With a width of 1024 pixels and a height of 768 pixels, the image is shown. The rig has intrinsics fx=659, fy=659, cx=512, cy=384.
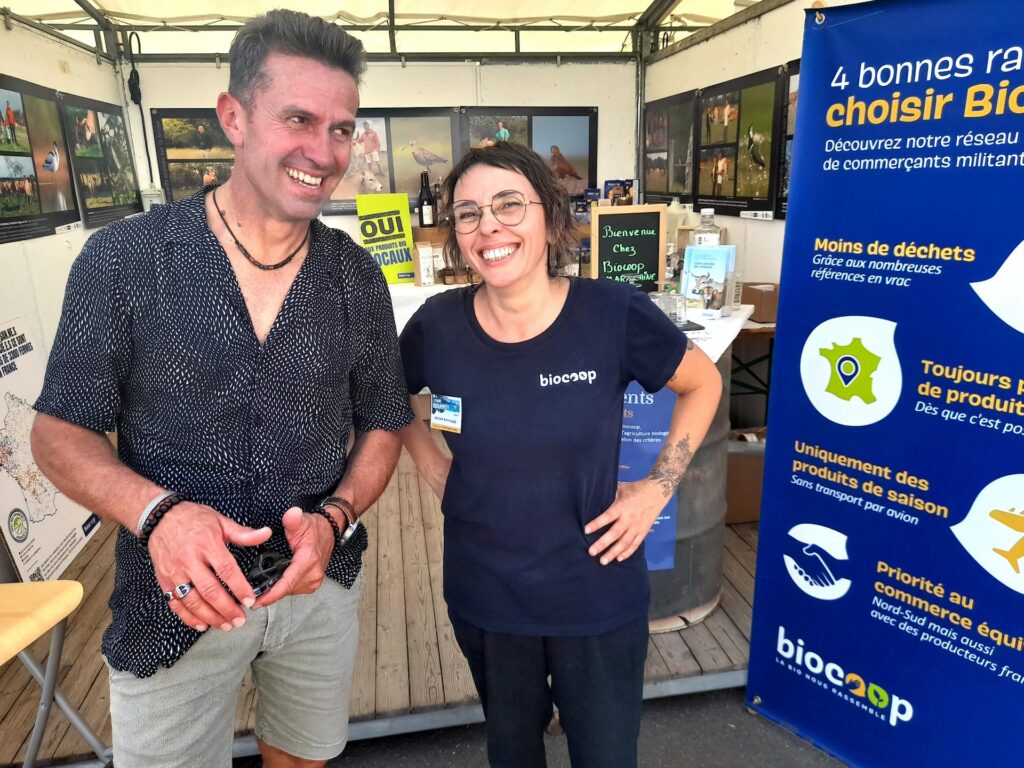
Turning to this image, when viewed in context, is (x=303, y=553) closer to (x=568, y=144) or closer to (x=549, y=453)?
(x=549, y=453)

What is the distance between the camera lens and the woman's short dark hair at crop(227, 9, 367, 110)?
1119 millimetres

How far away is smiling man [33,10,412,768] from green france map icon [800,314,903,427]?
1.18m

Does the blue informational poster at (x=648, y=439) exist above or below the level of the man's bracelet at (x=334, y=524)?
below

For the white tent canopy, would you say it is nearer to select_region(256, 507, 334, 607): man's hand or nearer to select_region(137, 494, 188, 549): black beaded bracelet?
select_region(256, 507, 334, 607): man's hand

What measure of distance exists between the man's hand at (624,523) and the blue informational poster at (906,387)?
0.69 metres

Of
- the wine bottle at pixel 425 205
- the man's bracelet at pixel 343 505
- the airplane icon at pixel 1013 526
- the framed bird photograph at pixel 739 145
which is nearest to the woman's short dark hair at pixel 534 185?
the man's bracelet at pixel 343 505

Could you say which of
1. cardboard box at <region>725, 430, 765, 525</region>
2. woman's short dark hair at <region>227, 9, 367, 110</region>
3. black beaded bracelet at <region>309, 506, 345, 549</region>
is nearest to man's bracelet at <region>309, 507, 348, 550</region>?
black beaded bracelet at <region>309, 506, 345, 549</region>

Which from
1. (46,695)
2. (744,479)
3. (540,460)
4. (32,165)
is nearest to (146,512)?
(540,460)

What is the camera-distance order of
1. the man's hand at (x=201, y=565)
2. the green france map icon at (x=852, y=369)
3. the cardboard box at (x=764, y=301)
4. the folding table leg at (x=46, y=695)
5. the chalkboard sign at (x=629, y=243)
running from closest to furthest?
the man's hand at (x=201, y=565)
the green france map icon at (x=852, y=369)
the folding table leg at (x=46, y=695)
the chalkboard sign at (x=629, y=243)
the cardboard box at (x=764, y=301)

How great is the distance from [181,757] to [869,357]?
5.73 ft

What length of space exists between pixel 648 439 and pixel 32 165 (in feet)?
13.2

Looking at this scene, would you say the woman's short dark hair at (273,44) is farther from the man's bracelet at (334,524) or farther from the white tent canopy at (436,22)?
the white tent canopy at (436,22)

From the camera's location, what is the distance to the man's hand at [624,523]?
1.30 m

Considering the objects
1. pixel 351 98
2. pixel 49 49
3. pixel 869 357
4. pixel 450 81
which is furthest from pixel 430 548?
pixel 450 81
